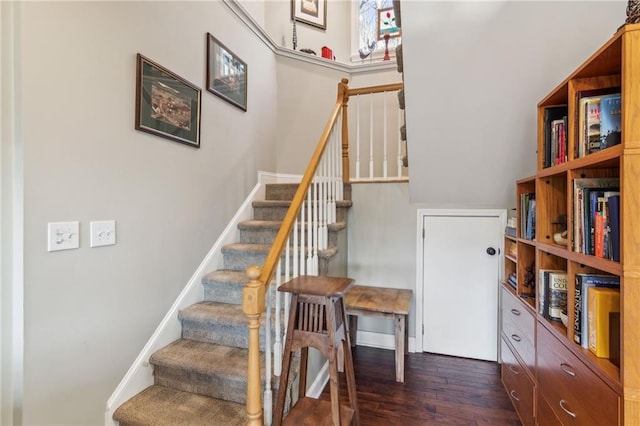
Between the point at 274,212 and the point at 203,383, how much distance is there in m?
1.55

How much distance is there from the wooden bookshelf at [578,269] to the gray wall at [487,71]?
0.30 m

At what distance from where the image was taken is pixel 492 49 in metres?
1.67

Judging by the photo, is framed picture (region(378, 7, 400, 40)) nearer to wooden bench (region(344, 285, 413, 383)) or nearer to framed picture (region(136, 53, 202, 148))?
framed picture (region(136, 53, 202, 148))

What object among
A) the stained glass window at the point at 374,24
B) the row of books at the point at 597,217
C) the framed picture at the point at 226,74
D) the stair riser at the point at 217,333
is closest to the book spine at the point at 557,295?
the row of books at the point at 597,217

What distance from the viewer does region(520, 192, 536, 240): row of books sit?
1842 millimetres

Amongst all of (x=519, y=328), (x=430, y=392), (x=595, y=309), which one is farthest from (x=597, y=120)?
(x=430, y=392)

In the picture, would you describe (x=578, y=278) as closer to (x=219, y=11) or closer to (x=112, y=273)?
(x=112, y=273)

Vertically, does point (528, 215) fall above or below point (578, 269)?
above

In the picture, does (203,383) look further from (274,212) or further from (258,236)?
(274,212)

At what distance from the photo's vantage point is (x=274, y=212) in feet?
9.86

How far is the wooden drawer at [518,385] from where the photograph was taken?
1.72 m

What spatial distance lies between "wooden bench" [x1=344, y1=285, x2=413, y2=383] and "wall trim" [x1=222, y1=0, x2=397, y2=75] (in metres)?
2.61

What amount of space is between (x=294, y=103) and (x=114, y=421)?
3.31m

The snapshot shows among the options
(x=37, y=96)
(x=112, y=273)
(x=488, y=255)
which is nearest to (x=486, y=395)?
(x=488, y=255)
